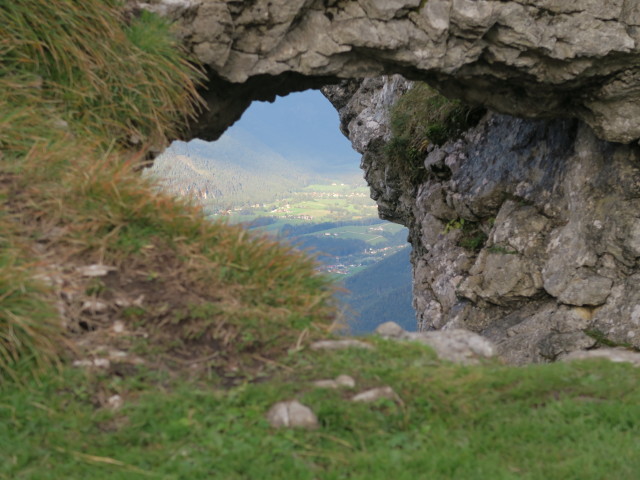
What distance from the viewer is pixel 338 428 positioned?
541 centimetres

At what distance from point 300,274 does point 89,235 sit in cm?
224

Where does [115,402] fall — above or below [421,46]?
below

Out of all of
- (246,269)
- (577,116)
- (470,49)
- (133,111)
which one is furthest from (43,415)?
(577,116)

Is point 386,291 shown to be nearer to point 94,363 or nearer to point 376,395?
point 376,395

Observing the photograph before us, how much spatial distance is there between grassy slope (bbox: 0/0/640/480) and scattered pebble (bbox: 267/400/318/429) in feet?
0.31

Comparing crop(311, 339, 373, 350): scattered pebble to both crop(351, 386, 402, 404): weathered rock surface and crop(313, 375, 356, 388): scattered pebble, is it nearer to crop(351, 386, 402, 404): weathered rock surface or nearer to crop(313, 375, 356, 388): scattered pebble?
crop(313, 375, 356, 388): scattered pebble

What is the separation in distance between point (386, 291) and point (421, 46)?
437ft

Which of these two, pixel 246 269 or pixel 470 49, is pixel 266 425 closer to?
pixel 246 269

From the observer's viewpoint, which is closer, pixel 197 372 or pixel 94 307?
pixel 197 372

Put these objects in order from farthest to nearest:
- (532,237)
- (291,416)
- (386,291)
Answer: (386,291)
(532,237)
(291,416)

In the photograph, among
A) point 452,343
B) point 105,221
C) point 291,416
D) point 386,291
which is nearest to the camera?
point 291,416

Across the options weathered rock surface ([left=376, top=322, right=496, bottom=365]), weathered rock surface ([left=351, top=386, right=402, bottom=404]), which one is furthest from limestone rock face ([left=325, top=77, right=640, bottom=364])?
weathered rock surface ([left=351, top=386, right=402, bottom=404])

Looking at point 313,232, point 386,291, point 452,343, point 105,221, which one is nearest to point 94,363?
point 105,221

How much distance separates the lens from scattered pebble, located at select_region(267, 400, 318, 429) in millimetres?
5328
